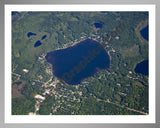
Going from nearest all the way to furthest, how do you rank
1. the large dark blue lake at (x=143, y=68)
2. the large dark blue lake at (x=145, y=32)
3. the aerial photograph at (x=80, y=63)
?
the aerial photograph at (x=80, y=63)
the large dark blue lake at (x=143, y=68)
the large dark blue lake at (x=145, y=32)

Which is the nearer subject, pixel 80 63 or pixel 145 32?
pixel 80 63

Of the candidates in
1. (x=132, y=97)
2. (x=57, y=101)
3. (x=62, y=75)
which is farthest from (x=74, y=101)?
(x=132, y=97)

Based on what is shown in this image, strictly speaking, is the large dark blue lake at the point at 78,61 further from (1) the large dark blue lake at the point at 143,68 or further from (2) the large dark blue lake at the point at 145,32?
(2) the large dark blue lake at the point at 145,32

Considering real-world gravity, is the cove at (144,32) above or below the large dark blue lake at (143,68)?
above

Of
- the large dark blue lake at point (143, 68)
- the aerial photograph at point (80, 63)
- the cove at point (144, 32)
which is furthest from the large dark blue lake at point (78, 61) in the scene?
the cove at point (144, 32)

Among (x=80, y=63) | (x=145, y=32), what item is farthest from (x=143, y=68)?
(x=80, y=63)

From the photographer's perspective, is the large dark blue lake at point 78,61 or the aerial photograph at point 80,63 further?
the large dark blue lake at point 78,61

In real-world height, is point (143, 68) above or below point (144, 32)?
below

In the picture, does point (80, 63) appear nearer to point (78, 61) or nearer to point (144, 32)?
point (78, 61)
